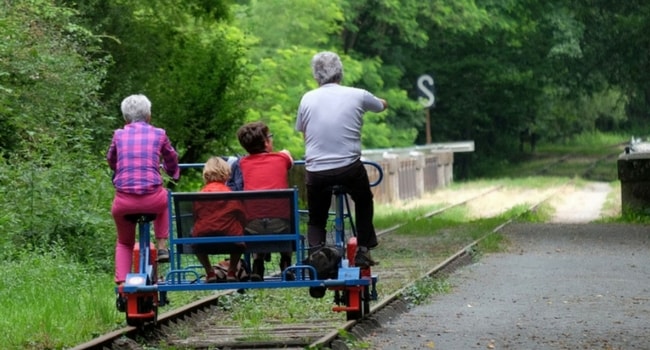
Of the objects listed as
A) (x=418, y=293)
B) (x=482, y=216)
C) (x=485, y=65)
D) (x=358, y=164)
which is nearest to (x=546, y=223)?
(x=482, y=216)

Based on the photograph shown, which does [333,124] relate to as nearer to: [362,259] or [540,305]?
[362,259]

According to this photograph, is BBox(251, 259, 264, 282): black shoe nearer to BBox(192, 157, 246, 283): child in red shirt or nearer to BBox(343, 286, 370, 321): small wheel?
BBox(192, 157, 246, 283): child in red shirt

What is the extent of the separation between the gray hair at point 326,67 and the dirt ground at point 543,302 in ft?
6.47

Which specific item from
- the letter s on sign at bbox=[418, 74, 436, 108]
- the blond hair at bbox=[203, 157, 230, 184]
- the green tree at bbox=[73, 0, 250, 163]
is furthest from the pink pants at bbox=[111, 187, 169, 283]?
the letter s on sign at bbox=[418, 74, 436, 108]

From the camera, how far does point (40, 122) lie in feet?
66.3

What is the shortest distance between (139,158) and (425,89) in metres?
44.6

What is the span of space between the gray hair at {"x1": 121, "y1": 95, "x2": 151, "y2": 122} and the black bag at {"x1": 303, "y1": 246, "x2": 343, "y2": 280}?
1637 mm

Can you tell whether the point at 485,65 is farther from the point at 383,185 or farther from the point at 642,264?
the point at 642,264

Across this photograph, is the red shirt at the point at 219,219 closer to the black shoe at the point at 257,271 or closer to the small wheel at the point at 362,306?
the black shoe at the point at 257,271

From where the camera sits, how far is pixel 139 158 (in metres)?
11.4

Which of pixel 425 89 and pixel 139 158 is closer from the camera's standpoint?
pixel 139 158

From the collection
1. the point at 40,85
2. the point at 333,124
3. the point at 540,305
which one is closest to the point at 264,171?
the point at 333,124

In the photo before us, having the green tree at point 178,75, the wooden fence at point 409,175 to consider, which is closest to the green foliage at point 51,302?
the green tree at point 178,75

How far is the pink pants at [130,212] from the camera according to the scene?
11.4 metres
